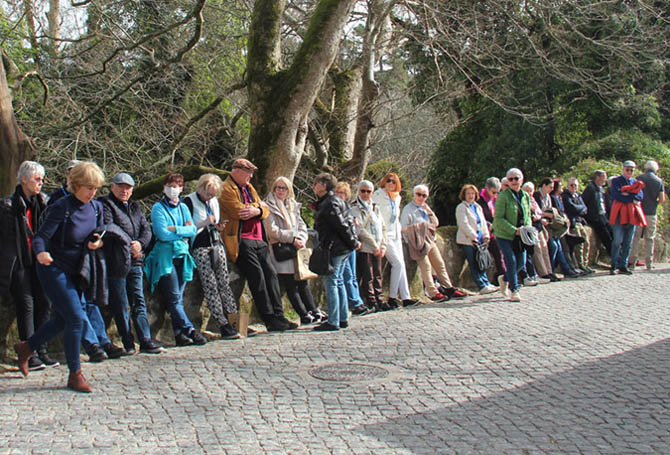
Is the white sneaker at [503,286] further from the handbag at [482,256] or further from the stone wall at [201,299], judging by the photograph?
the stone wall at [201,299]

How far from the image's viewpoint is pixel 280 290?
397 inches

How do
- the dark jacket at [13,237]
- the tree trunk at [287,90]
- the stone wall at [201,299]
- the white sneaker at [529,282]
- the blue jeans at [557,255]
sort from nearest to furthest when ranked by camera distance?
1. the dark jacket at [13,237]
2. the stone wall at [201,299]
3. the tree trunk at [287,90]
4. the white sneaker at [529,282]
5. the blue jeans at [557,255]

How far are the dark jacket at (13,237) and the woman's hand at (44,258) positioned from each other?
3.54 ft

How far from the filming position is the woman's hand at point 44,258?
657 centimetres

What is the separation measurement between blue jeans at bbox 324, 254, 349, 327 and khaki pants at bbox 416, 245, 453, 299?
2.44 m

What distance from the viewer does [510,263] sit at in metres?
11.7

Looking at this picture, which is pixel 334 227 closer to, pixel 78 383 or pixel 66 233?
pixel 66 233

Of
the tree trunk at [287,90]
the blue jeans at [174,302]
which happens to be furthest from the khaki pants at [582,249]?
the blue jeans at [174,302]

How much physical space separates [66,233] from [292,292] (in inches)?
148

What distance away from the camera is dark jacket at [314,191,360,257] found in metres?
9.56

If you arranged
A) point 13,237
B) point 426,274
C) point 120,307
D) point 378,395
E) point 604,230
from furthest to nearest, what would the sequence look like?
point 604,230 < point 426,274 < point 120,307 < point 13,237 < point 378,395

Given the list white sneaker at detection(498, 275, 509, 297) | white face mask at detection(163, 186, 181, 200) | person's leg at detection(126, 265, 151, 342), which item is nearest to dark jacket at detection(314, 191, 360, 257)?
white face mask at detection(163, 186, 181, 200)

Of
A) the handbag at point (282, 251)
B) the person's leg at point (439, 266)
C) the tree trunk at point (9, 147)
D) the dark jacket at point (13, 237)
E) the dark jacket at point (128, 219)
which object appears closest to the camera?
the dark jacket at point (13, 237)

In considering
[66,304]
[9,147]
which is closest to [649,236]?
[9,147]
